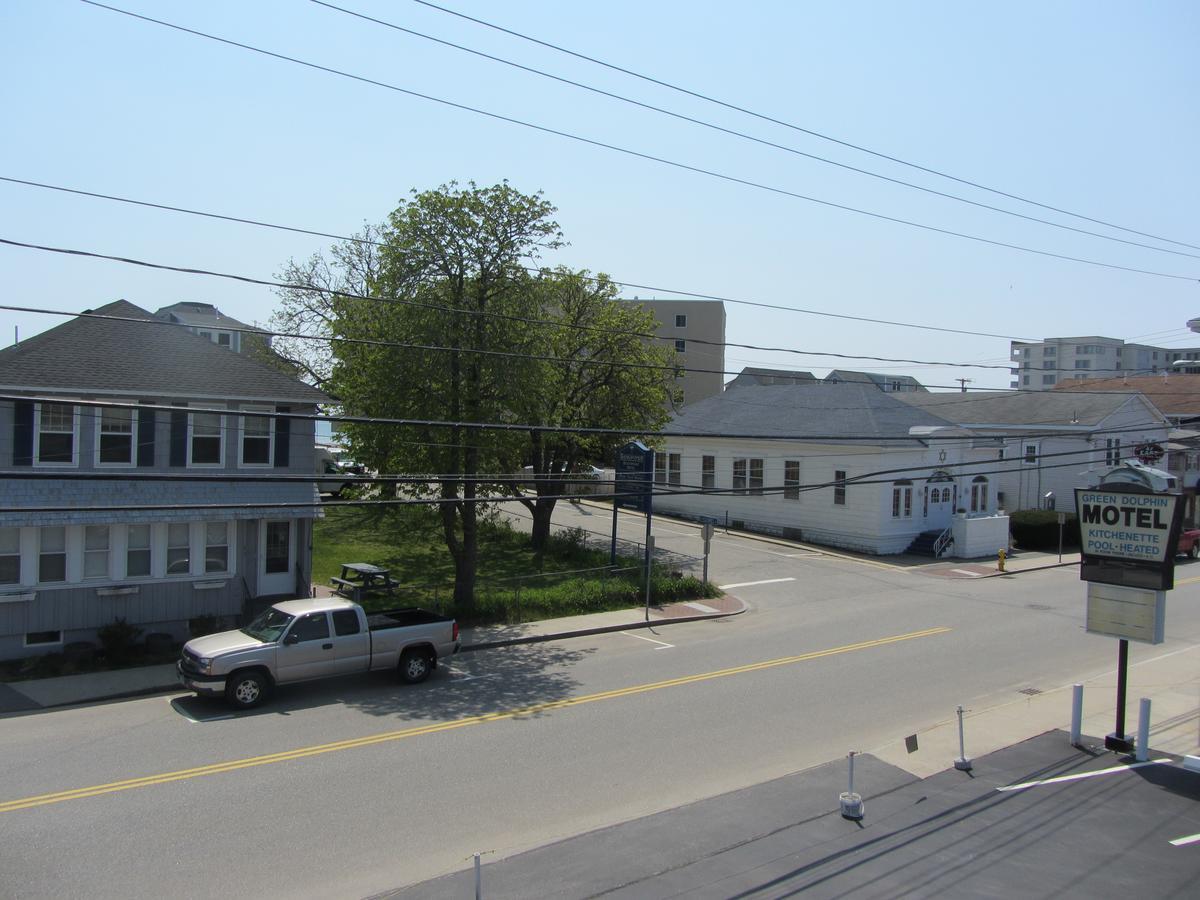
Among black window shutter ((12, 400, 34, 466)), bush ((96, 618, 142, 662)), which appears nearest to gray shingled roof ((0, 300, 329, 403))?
black window shutter ((12, 400, 34, 466))

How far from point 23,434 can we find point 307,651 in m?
8.00

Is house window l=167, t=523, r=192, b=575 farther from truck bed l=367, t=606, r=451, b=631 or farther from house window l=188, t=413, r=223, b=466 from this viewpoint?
truck bed l=367, t=606, r=451, b=631

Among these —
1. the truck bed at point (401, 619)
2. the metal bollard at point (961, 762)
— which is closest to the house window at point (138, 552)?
the truck bed at point (401, 619)

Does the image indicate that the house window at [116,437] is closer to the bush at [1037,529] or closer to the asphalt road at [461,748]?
the asphalt road at [461,748]

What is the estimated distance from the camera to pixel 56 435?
18.5m

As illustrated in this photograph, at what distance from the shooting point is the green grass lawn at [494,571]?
74.1 ft

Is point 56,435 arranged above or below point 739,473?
above

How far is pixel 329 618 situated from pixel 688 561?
16.7 metres

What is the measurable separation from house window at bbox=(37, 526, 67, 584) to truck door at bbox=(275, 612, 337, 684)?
6359 millimetres

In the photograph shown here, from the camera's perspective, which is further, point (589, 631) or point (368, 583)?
point (368, 583)

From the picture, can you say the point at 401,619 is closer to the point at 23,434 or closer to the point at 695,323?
the point at 23,434

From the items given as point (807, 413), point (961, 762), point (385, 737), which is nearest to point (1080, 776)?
point (961, 762)

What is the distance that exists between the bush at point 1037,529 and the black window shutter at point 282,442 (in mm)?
30445

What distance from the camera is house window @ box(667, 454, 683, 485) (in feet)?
145
